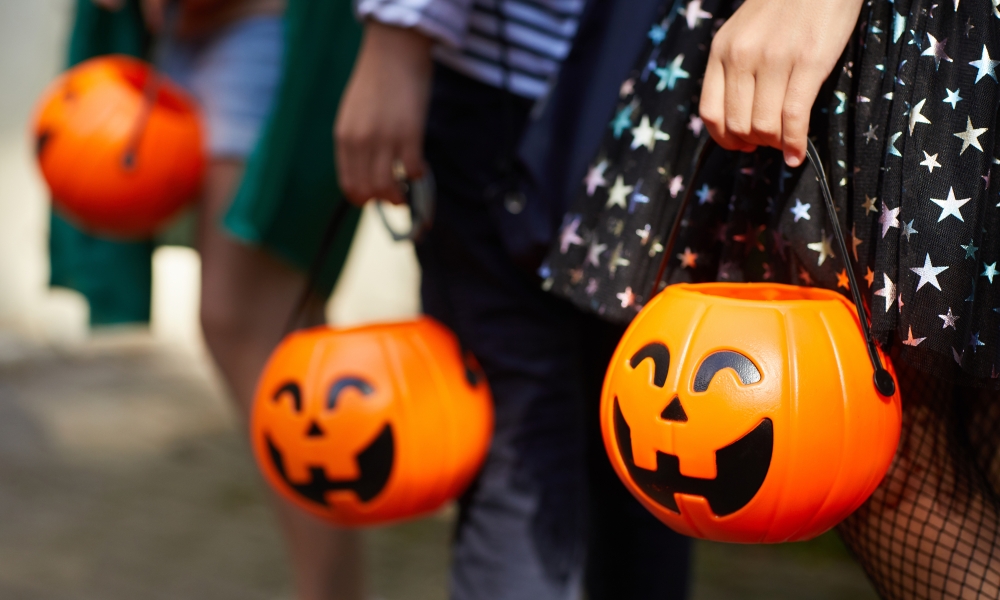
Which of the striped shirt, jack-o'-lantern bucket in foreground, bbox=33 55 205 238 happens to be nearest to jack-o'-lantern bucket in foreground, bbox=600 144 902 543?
the striped shirt

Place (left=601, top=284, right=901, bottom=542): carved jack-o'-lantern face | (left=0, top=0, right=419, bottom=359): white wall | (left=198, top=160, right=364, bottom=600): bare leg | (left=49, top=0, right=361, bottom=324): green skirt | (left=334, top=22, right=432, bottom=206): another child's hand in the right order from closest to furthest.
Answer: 1. (left=601, top=284, right=901, bottom=542): carved jack-o'-lantern face
2. (left=334, top=22, right=432, bottom=206): another child's hand
3. (left=49, top=0, right=361, bottom=324): green skirt
4. (left=198, top=160, right=364, bottom=600): bare leg
5. (left=0, top=0, right=419, bottom=359): white wall

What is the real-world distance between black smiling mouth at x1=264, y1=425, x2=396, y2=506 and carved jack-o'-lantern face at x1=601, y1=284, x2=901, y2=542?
1.36 feet

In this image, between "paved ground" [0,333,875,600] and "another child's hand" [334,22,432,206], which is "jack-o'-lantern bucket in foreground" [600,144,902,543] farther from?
"paved ground" [0,333,875,600]

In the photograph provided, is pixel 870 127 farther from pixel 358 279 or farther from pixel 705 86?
pixel 358 279

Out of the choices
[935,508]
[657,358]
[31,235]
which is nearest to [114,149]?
[657,358]

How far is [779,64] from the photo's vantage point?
82 cm

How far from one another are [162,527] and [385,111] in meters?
1.93

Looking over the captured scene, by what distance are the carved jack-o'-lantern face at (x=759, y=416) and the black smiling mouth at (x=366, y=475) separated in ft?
1.36

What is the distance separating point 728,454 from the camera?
0.81 meters

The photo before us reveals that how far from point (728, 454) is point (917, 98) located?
35 cm

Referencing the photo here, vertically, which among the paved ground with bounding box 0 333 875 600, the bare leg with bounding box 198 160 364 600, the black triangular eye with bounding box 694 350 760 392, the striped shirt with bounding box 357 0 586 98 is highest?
the striped shirt with bounding box 357 0 586 98

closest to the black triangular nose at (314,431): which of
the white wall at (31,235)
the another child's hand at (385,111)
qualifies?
the another child's hand at (385,111)

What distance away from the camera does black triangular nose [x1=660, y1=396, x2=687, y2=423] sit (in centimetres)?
82

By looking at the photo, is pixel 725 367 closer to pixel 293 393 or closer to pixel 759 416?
pixel 759 416
